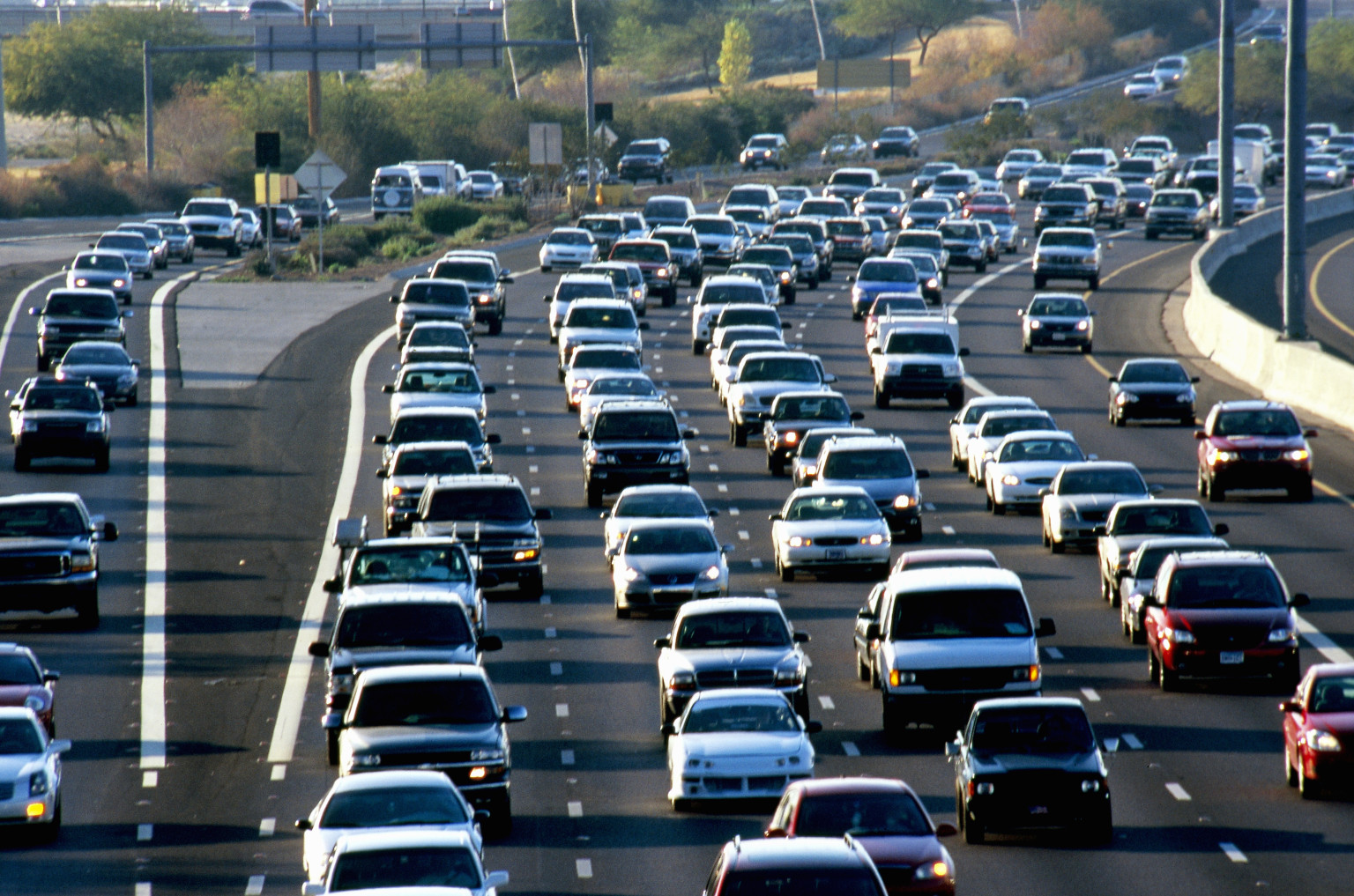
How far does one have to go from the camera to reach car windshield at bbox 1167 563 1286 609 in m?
27.3

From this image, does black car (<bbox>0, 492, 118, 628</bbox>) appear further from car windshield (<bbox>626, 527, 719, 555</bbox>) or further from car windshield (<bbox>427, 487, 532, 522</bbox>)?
car windshield (<bbox>626, 527, 719, 555</bbox>)

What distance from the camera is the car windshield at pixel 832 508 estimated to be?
34.7m

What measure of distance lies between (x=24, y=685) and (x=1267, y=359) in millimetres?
36214

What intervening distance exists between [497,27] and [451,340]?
5564 centimetres

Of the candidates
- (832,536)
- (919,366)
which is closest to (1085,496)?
(832,536)

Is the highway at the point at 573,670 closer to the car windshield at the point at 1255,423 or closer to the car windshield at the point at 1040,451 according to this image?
the car windshield at the point at 1040,451

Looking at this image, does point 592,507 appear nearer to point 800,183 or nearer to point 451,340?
point 451,340

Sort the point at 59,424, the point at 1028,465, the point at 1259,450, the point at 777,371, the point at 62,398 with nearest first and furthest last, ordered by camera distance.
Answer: the point at 1028,465
the point at 1259,450
the point at 59,424
the point at 62,398
the point at 777,371

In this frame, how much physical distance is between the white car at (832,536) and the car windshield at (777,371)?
1285 centimetres

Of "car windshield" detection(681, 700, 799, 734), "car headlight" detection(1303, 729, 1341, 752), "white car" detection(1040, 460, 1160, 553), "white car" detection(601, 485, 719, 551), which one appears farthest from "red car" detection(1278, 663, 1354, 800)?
"white car" detection(601, 485, 719, 551)

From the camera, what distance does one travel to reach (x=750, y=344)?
169ft

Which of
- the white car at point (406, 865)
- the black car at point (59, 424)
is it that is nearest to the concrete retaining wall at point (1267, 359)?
the black car at point (59, 424)

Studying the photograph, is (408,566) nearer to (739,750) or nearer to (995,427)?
(739,750)

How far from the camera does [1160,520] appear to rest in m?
32.7
